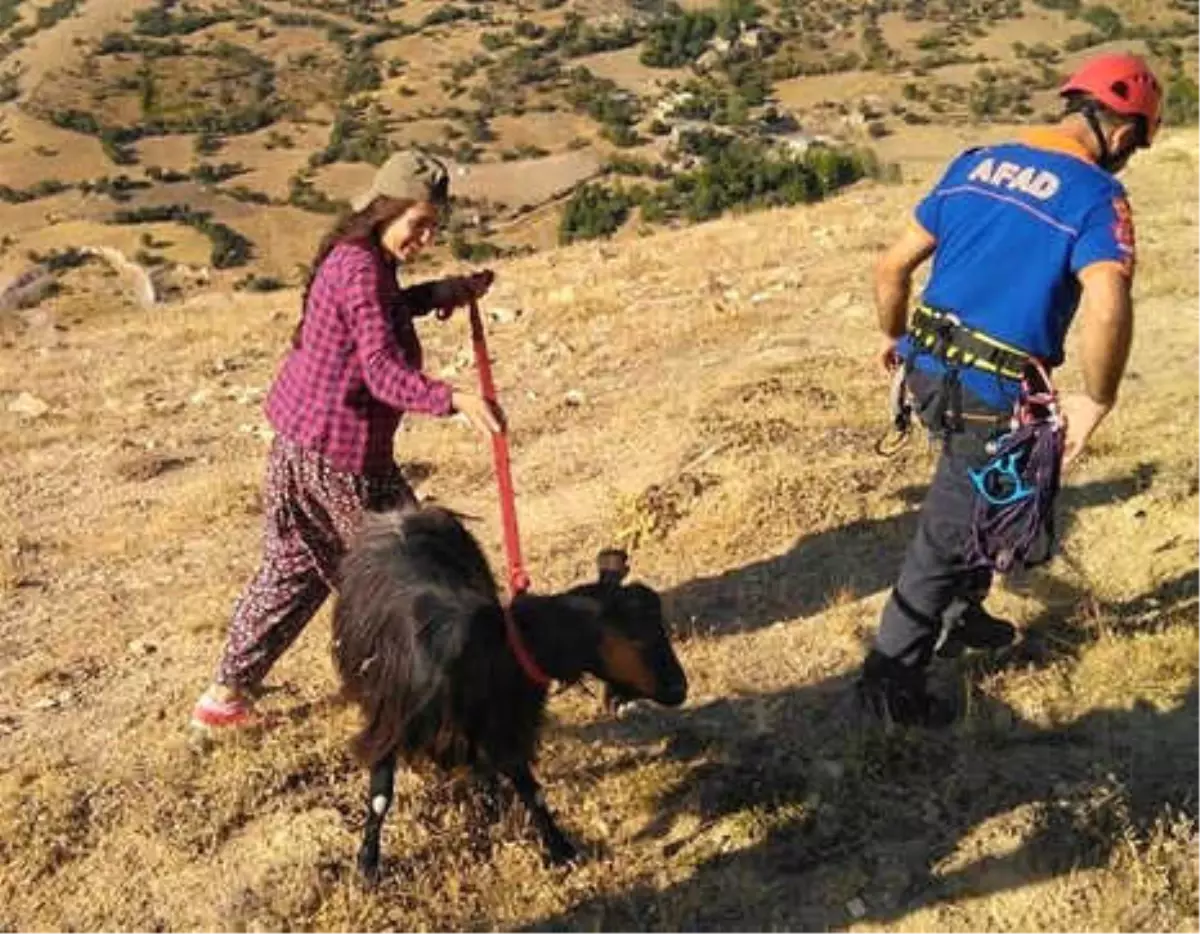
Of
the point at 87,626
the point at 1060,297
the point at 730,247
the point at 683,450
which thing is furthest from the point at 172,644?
the point at 730,247

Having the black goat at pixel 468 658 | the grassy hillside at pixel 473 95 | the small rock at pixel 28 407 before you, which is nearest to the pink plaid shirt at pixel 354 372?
the black goat at pixel 468 658

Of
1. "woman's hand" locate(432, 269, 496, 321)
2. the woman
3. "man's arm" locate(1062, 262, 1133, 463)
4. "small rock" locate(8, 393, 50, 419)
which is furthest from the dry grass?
"woman's hand" locate(432, 269, 496, 321)

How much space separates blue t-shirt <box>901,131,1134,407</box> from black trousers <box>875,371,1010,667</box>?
0.29 feet

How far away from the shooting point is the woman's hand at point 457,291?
434 centimetres

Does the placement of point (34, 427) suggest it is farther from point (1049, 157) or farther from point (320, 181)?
point (320, 181)

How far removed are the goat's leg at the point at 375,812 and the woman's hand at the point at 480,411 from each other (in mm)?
1028

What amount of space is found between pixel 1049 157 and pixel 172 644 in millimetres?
4114

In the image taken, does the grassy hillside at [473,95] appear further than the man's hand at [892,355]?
Yes

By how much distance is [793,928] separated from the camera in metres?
3.63

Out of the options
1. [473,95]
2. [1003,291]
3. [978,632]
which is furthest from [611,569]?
[473,95]

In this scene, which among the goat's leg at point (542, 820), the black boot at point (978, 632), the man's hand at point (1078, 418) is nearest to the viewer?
the man's hand at point (1078, 418)

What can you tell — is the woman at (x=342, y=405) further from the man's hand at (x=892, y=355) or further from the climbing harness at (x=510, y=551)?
the man's hand at (x=892, y=355)

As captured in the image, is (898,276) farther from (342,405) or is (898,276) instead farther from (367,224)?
(342,405)

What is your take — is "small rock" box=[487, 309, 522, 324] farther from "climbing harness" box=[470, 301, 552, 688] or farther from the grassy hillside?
the grassy hillside
